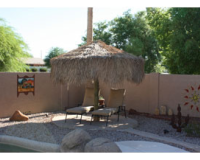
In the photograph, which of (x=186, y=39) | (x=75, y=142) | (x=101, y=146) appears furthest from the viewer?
(x=186, y=39)

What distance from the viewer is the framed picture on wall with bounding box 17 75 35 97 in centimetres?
995

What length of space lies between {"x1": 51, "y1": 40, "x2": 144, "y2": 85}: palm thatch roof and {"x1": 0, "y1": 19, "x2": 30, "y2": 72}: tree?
26.2ft

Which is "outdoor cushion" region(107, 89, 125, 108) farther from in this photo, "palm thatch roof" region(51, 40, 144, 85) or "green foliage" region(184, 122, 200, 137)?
"green foliage" region(184, 122, 200, 137)

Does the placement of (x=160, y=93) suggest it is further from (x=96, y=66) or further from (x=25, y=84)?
(x=25, y=84)

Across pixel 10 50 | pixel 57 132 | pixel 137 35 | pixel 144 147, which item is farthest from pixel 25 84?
pixel 137 35

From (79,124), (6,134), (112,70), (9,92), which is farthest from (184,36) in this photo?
(6,134)

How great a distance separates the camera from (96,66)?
7.73 meters

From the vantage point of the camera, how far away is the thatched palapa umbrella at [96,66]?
775cm

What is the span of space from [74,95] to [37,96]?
80.4 inches

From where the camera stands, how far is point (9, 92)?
380 inches

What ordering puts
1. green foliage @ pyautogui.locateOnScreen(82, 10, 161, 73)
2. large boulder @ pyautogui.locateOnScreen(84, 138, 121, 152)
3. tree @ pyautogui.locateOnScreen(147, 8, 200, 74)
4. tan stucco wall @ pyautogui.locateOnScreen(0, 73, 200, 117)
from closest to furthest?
large boulder @ pyautogui.locateOnScreen(84, 138, 121, 152), tan stucco wall @ pyautogui.locateOnScreen(0, 73, 200, 117), tree @ pyautogui.locateOnScreen(147, 8, 200, 74), green foliage @ pyautogui.locateOnScreen(82, 10, 161, 73)

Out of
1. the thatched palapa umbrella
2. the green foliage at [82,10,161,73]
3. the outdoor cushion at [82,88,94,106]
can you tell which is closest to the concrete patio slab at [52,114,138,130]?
the outdoor cushion at [82,88,94,106]
